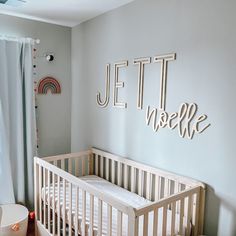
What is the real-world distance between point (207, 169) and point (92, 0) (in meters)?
1.82

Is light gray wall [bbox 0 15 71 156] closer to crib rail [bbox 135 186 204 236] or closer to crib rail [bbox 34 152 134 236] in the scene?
crib rail [bbox 34 152 134 236]

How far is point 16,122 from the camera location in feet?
9.75

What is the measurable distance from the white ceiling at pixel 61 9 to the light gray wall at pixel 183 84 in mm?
125

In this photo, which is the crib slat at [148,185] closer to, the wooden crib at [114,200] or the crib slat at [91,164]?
the wooden crib at [114,200]

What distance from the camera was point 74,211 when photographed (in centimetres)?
213

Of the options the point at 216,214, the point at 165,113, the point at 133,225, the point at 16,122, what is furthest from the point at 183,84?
the point at 16,122

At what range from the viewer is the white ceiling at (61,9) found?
2538 mm

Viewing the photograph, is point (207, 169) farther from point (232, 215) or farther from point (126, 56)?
point (126, 56)

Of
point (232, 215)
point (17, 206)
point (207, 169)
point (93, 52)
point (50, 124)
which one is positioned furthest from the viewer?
point (50, 124)

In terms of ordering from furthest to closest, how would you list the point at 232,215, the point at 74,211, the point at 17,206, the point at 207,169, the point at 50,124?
1. the point at 50,124
2. the point at 17,206
3. the point at 74,211
4. the point at 207,169
5. the point at 232,215

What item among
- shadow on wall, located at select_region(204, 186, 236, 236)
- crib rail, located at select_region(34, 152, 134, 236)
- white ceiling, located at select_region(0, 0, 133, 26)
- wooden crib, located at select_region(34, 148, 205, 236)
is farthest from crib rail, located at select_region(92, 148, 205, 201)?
white ceiling, located at select_region(0, 0, 133, 26)

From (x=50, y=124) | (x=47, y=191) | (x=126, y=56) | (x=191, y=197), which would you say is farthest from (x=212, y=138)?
(x=50, y=124)

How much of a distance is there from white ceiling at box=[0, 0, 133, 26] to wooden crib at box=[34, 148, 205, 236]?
4.99ft

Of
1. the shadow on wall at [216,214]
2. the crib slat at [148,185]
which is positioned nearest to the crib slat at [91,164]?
the crib slat at [148,185]
